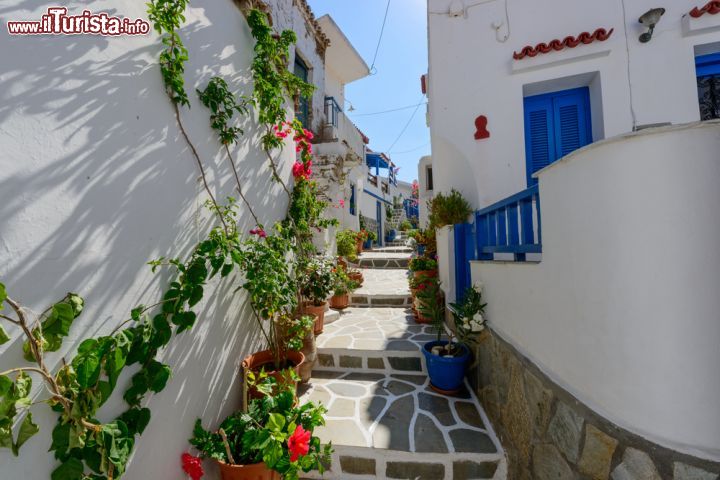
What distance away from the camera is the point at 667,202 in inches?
52.9

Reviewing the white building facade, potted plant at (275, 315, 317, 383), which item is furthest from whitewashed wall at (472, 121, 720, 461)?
potted plant at (275, 315, 317, 383)

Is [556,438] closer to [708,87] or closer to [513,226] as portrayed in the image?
[513,226]

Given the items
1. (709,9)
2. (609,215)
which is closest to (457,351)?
(609,215)

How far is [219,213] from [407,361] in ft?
9.97

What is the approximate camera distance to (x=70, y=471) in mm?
1341

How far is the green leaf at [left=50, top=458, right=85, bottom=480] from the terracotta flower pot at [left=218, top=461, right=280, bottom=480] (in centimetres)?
94

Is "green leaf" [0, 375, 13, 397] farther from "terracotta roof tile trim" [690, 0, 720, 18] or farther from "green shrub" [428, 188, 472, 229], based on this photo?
"terracotta roof tile trim" [690, 0, 720, 18]

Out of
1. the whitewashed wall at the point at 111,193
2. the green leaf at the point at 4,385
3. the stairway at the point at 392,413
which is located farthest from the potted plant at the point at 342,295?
the green leaf at the point at 4,385

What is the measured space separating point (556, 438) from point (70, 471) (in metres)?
2.71

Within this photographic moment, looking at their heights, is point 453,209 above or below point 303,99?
below

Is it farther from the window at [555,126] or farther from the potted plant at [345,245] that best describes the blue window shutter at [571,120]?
the potted plant at [345,245]

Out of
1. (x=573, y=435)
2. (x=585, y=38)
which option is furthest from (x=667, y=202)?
(x=585, y=38)

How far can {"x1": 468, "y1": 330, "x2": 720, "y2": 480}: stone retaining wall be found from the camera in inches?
52.4

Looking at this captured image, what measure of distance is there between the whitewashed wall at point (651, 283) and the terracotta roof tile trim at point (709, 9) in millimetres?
4244
